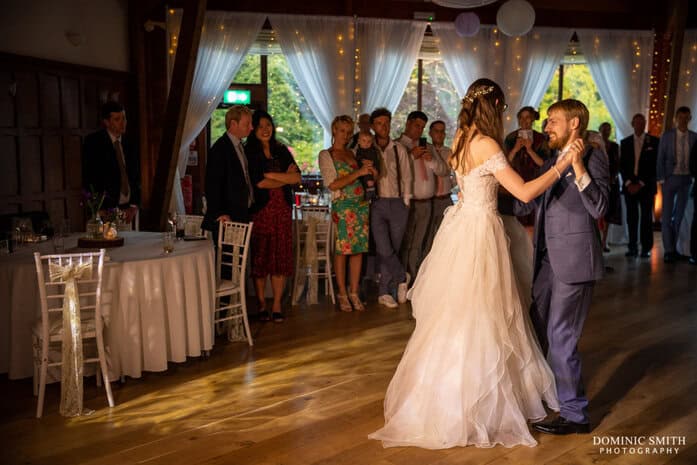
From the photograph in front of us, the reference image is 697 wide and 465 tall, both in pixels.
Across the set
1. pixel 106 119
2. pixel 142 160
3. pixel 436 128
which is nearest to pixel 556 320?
pixel 436 128

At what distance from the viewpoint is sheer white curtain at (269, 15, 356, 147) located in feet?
30.1

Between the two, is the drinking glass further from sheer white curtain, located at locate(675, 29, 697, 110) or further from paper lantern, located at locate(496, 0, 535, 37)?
sheer white curtain, located at locate(675, 29, 697, 110)

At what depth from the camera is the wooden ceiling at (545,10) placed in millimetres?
9109

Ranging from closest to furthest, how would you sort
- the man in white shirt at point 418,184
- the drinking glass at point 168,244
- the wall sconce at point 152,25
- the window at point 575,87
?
the drinking glass at point 168,244 < the man in white shirt at point 418,184 < the wall sconce at point 152,25 < the window at point 575,87

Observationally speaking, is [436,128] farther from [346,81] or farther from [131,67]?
[131,67]

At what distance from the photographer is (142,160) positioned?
847cm

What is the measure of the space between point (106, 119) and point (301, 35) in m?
3.94

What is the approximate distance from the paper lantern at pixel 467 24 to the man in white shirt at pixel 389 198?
3.35 m

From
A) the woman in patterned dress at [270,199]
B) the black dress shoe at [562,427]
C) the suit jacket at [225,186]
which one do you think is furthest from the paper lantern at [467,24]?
the black dress shoe at [562,427]

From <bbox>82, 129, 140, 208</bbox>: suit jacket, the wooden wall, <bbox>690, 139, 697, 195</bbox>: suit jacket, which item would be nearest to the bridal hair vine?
<bbox>82, 129, 140, 208</bbox>: suit jacket

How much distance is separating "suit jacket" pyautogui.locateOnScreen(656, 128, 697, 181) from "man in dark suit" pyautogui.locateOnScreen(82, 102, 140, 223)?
235 inches

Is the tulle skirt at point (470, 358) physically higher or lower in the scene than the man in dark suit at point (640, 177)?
lower

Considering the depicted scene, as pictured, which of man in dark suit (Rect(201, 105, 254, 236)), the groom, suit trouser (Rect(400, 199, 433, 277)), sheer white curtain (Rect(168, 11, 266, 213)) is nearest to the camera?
the groom

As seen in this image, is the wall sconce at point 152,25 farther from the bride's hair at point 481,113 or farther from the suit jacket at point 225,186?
the bride's hair at point 481,113
